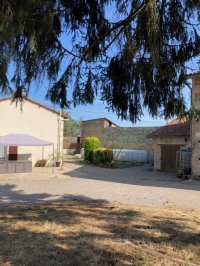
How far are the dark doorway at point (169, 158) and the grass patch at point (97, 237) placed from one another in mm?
12366

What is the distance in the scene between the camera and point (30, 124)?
21.7m

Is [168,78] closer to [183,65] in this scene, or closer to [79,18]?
[183,65]

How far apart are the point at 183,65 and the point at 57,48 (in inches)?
81.0

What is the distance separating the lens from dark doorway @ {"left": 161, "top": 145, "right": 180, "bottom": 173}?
19486 millimetres

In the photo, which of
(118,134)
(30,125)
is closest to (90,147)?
(30,125)

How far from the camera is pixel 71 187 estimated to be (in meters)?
12.6

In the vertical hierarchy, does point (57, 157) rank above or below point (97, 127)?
below

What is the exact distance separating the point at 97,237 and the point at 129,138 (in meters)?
30.4

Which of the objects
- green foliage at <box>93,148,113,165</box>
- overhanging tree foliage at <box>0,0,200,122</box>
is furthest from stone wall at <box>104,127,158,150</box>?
overhanging tree foliage at <box>0,0,200,122</box>

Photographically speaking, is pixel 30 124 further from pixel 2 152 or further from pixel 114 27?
pixel 114 27

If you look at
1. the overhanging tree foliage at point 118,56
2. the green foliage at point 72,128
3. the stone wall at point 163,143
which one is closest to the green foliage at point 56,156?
the stone wall at point 163,143

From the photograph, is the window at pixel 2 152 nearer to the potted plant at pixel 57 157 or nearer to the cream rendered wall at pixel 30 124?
the cream rendered wall at pixel 30 124

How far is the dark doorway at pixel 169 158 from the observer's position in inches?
767

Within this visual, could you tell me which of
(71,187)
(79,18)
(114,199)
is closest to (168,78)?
(79,18)
